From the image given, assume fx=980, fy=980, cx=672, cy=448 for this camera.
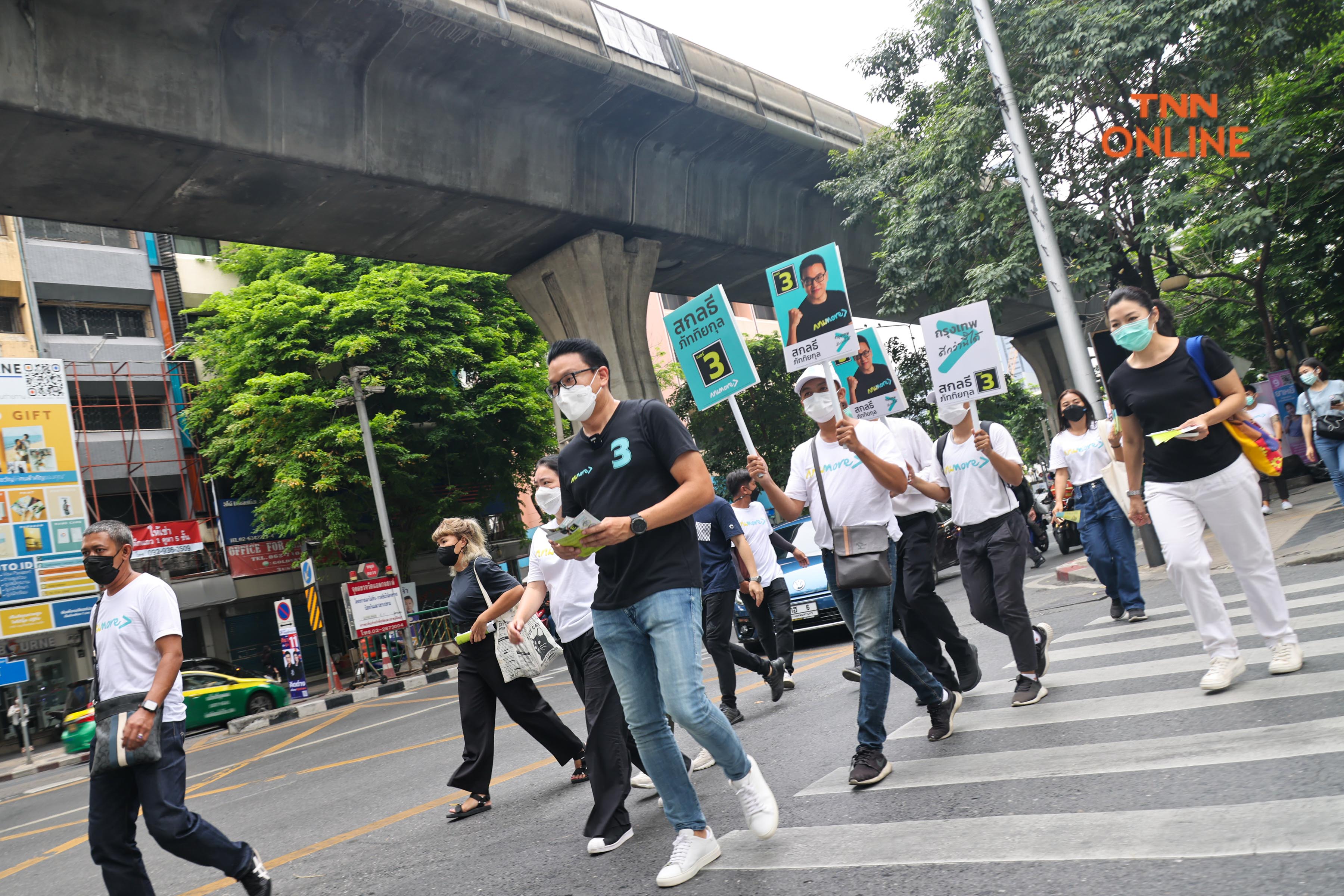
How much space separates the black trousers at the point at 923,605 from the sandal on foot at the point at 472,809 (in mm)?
2664

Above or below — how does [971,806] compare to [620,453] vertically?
below

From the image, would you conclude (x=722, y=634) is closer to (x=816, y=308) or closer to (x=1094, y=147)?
(x=816, y=308)

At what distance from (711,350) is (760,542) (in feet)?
6.01

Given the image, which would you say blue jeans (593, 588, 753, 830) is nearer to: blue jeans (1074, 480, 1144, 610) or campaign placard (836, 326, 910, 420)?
campaign placard (836, 326, 910, 420)

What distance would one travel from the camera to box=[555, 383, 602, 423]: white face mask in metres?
3.91

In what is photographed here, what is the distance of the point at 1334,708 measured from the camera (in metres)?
3.92

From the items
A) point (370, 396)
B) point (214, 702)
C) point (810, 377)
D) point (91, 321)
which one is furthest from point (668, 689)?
point (91, 321)

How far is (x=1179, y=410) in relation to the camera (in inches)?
189

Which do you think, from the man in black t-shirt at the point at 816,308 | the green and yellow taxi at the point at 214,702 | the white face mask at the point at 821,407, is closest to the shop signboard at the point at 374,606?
the green and yellow taxi at the point at 214,702

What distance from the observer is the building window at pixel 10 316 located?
85.8 feet

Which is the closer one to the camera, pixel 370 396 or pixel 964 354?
pixel 964 354

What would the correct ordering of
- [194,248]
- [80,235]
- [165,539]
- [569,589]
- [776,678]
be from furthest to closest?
1. [194,248]
2. [80,235]
3. [165,539]
4. [776,678]
5. [569,589]

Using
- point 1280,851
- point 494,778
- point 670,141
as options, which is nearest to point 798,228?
point 670,141

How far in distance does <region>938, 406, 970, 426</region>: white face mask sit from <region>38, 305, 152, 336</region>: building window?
28180 mm
